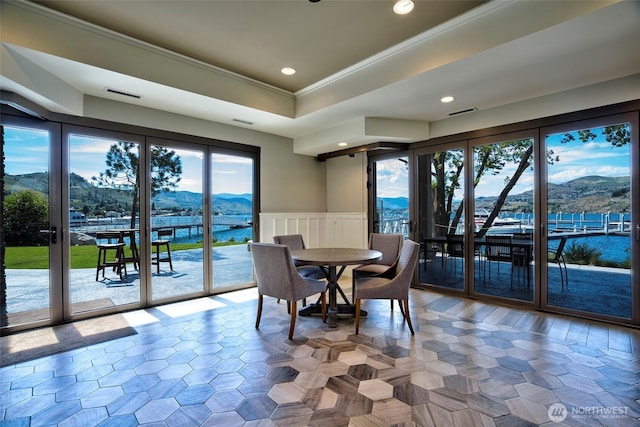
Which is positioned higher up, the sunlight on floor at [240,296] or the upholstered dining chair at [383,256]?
the upholstered dining chair at [383,256]

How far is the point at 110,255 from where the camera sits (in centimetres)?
387

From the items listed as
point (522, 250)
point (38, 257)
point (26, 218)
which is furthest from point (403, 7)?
point (38, 257)

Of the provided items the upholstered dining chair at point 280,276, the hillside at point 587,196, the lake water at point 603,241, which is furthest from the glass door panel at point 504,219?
the upholstered dining chair at point 280,276

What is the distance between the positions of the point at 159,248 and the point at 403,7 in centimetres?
404

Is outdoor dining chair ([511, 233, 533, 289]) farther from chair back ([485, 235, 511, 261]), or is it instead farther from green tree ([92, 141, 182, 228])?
green tree ([92, 141, 182, 228])

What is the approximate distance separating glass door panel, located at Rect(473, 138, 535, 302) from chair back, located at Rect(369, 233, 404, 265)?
1204 mm

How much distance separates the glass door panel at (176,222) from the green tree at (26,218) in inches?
43.9

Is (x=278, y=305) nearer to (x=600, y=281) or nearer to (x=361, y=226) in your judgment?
(x=361, y=226)

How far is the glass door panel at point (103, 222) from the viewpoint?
3613 millimetres

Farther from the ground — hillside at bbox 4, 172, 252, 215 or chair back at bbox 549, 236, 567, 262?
hillside at bbox 4, 172, 252, 215

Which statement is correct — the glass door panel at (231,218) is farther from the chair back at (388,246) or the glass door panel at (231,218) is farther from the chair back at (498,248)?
the chair back at (498,248)

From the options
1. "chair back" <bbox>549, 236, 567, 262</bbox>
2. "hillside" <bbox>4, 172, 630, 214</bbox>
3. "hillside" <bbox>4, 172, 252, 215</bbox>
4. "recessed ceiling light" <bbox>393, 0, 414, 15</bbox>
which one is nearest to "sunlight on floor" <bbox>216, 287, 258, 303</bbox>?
"hillside" <bbox>4, 172, 252, 215</bbox>

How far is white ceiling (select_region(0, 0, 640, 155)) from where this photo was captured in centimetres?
244

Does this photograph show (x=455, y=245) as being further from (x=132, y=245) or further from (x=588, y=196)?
(x=132, y=245)
